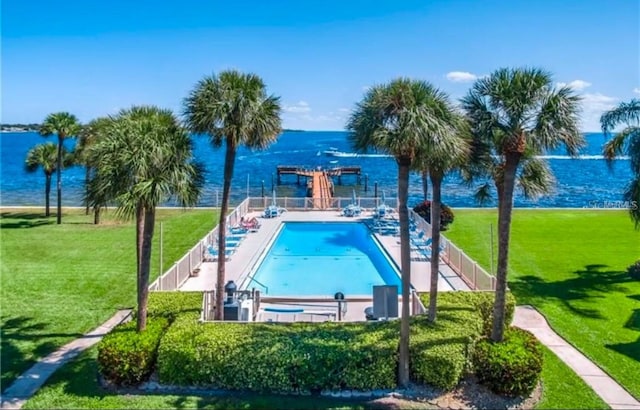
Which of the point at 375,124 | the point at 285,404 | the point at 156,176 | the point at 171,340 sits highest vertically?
the point at 375,124

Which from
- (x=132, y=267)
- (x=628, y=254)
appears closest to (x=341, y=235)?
(x=132, y=267)

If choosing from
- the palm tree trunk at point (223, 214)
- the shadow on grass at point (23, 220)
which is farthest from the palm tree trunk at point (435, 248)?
the shadow on grass at point (23, 220)

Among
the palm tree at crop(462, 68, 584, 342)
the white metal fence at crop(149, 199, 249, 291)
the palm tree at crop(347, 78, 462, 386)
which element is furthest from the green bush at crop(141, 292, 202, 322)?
the palm tree at crop(462, 68, 584, 342)

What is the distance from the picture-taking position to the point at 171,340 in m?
8.62

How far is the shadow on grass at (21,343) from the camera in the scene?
922 cm

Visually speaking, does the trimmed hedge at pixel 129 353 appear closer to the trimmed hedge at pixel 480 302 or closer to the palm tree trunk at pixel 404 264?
the palm tree trunk at pixel 404 264

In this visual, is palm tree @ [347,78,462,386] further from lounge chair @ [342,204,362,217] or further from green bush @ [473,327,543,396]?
lounge chair @ [342,204,362,217]

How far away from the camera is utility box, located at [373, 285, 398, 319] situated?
10797 mm

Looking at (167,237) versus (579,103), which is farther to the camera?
(167,237)

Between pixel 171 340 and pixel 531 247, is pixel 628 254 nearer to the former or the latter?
pixel 531 247

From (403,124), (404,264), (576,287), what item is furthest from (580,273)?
(403,124)

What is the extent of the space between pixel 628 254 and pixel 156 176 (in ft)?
62.8

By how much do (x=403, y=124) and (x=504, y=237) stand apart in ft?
9.87

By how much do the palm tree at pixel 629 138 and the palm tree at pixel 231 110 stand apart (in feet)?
36.1
